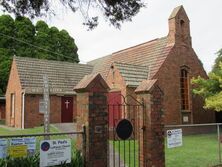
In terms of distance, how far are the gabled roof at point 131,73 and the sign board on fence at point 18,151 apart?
13936 millimetres

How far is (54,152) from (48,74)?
892 inches

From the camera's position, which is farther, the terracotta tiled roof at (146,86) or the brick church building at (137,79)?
the brick church building at (137,79)

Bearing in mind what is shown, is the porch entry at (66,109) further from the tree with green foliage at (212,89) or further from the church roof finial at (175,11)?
the tree with green foliage at (212,89)

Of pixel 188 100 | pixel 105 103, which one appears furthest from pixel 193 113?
pixel 105 103

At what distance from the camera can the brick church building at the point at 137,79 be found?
2152 cm

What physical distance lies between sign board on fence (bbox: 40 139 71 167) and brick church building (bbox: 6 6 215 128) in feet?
42.6

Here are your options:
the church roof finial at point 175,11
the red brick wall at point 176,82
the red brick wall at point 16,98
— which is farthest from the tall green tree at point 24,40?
the red brick wall at point 176,82

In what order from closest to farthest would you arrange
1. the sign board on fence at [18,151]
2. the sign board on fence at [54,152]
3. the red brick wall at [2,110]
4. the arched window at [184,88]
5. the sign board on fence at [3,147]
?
the sign board on fence at [3,147] < the sign board on fence at [18,151] < the sign board on fence at [54,152] < the arched window at [184,88] < the red brick wall at [2,110]

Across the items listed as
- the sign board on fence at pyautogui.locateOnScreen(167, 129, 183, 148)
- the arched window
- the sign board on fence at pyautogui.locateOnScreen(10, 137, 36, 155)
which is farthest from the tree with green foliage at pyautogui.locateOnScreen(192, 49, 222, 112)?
the sign board on fence at pyautogui.locateOnScreen(10, 137, 36, 155)

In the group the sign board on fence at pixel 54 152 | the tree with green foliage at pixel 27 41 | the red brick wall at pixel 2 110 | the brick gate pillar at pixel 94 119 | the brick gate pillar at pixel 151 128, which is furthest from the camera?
the tree with green foliage at pixel 27 41

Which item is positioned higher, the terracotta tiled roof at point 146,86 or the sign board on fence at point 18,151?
the terracotta tiled roof at point 146,86

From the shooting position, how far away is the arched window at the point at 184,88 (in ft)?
76.8

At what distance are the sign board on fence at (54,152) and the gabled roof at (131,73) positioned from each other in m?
13.3

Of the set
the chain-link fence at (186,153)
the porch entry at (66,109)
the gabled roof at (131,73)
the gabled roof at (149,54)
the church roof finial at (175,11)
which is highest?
the church roof finial at (175,11)
